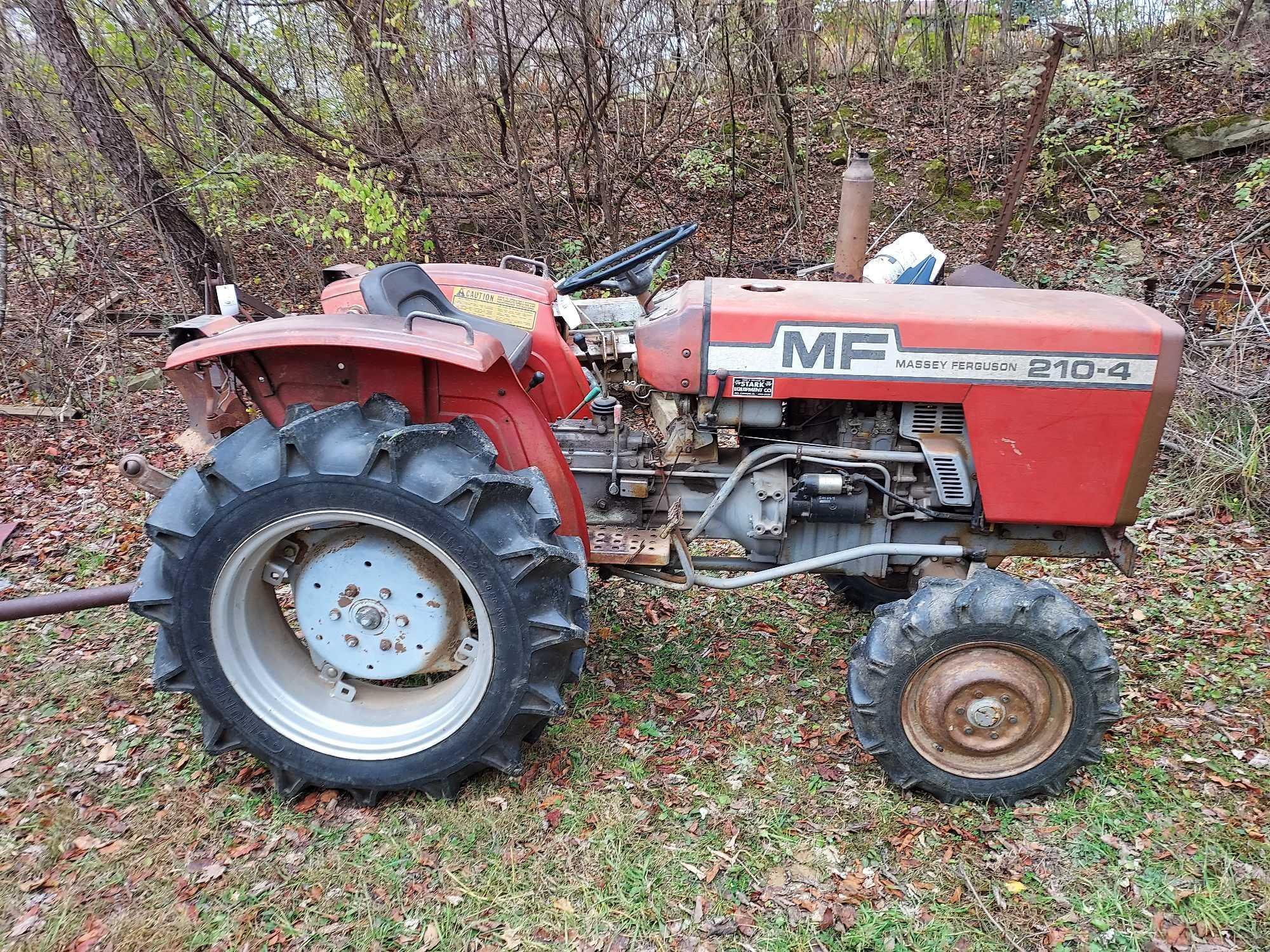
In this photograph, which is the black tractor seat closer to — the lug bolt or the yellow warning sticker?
the yellow warning sticker

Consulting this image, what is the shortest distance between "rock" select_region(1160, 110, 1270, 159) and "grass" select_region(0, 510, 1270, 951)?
5.91 meters

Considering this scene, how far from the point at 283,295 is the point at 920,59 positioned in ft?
22.1

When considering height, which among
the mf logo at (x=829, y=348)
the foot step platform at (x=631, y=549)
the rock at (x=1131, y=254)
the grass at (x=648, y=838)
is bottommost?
the grass at (x=648, y=838)

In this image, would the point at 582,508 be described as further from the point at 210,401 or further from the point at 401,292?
the point at 210,401

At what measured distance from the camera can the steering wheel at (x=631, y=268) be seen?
336 centimetres

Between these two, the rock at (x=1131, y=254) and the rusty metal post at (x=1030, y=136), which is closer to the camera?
the rusty metal post at (x=1030, y=136)

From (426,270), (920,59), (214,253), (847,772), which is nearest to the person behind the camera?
(847,772)

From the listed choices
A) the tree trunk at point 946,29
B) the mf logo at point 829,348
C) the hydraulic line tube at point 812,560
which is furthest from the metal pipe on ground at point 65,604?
the tree trunk at point 946,29

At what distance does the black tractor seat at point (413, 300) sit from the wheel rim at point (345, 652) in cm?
64

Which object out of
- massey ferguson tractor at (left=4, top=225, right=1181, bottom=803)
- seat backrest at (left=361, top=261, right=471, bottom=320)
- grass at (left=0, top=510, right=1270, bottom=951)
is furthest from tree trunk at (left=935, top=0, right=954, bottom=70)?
seat backrest at (left=361, top=261, right=471, bottom=320)

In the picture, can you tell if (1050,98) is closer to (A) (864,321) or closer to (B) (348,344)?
(A) (864,321)

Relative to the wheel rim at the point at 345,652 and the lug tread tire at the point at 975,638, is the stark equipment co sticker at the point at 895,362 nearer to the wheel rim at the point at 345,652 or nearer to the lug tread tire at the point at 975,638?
the lug tread tire at the point at 975,638

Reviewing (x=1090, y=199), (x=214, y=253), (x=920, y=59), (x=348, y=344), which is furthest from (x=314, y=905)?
(x=920, y=59)

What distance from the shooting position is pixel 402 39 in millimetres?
6406
